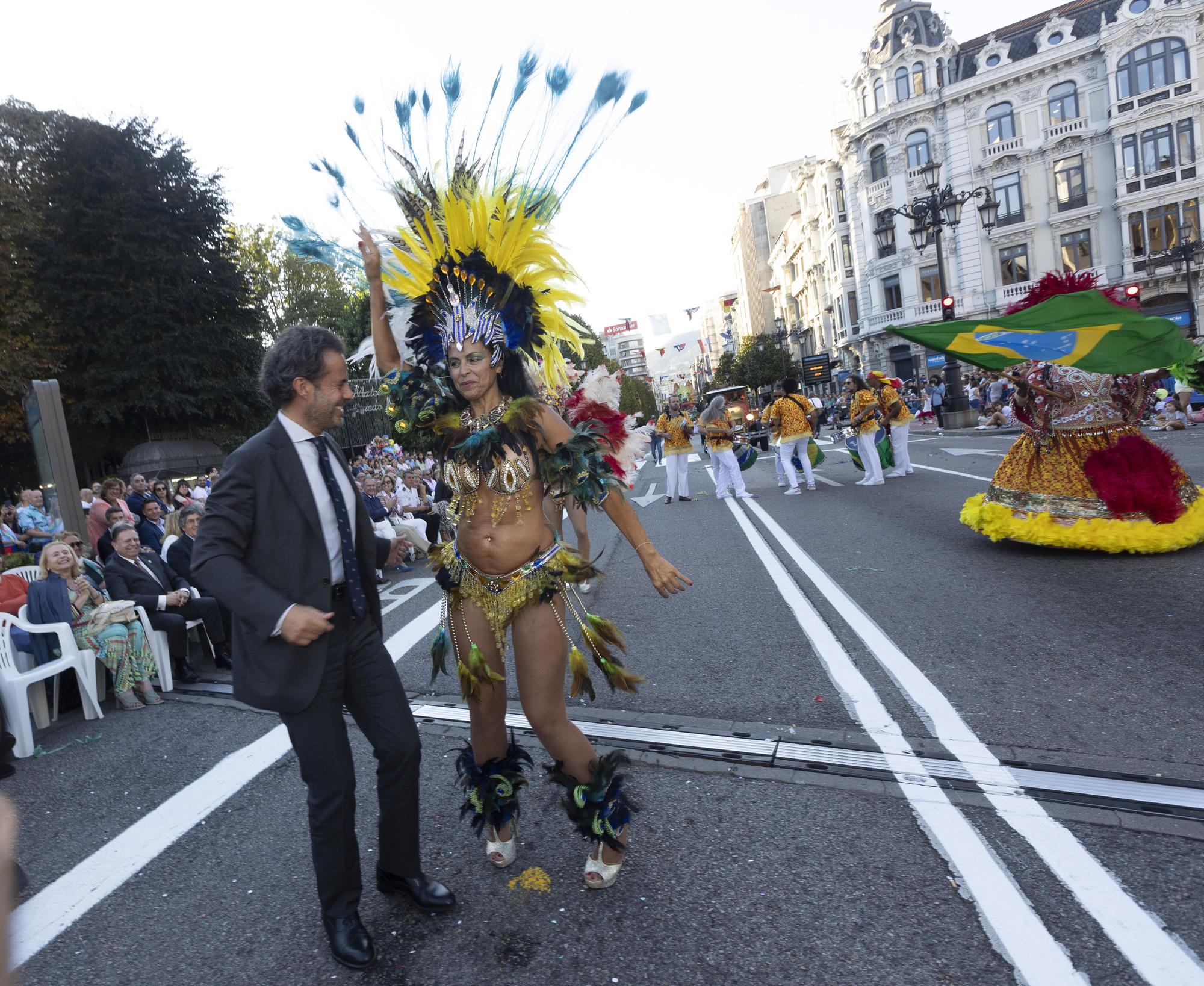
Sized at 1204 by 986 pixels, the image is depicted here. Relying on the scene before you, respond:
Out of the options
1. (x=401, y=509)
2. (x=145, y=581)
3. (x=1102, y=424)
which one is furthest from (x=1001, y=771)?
(x=401, y=509)

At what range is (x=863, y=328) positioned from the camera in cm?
5022

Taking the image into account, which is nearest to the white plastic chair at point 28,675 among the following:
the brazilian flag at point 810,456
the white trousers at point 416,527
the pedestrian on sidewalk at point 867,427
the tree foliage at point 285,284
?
the white trousers at point 416,527

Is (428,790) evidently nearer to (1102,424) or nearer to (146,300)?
(1102,424)

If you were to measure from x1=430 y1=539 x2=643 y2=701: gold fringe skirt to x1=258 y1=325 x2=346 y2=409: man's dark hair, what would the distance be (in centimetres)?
81

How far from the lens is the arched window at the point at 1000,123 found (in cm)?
4228

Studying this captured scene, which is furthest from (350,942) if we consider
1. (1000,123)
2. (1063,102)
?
(1063,102)

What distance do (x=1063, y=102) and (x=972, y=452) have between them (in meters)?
34.8

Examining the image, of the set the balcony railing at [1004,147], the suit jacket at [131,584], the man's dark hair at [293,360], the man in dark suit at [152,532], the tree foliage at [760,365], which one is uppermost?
Result: the balcony railing at [1004,147]

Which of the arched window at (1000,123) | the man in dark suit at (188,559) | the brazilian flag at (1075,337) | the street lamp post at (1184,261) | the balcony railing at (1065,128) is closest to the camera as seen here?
the brazilian flag at (1075,337)

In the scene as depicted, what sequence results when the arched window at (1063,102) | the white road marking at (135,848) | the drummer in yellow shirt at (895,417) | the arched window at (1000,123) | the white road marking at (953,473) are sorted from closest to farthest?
the white road marking at (135,848)
the white road marking at (953,473)
the drummer in yellow shirt at (895,417)
the arched window at (1063,102)
the arched window at (1000,123)

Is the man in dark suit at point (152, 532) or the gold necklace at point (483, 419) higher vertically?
the gold necklace at point (483, 419)

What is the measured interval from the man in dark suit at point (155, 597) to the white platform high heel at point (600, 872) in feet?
15.4

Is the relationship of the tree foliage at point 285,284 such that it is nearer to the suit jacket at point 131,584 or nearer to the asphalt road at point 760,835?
the suit jacket at point 131,584

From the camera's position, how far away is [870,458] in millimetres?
13820
